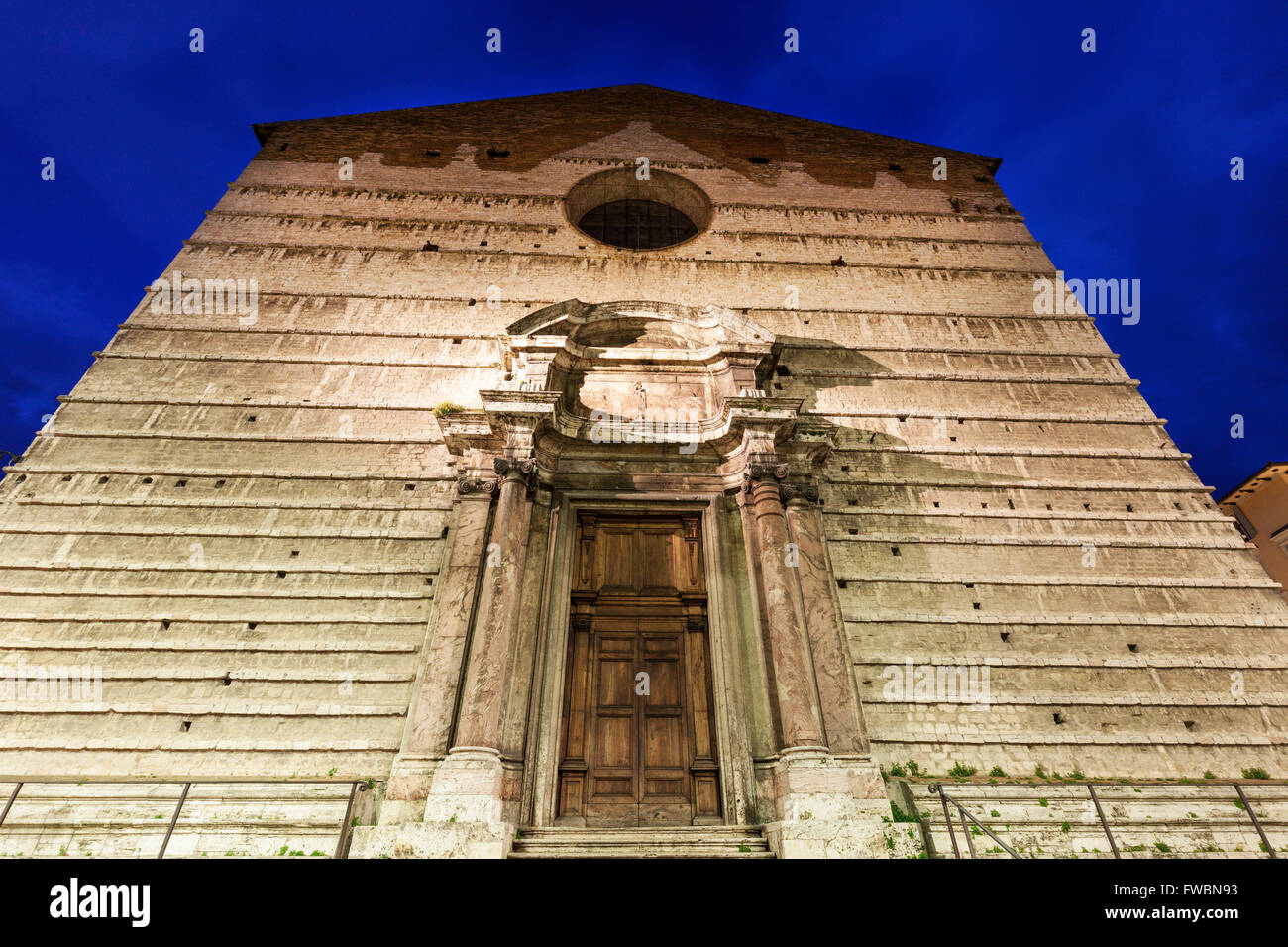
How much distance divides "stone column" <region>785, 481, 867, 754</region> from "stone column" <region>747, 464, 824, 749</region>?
0.12 meters

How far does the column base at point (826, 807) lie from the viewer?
5172mm

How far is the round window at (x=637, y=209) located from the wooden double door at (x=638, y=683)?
21.7 ft

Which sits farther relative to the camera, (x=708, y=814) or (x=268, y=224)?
(x=268, y=224)

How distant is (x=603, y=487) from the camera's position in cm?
802

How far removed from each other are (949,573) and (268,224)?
12.0m

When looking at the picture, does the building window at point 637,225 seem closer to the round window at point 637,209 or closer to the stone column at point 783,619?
the round window at point 637,209

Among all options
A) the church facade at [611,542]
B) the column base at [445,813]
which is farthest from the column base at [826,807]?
the column base at [445,813]

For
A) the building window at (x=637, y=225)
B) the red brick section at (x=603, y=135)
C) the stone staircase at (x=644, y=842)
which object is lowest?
the stone staircase at (x=644, y=842)

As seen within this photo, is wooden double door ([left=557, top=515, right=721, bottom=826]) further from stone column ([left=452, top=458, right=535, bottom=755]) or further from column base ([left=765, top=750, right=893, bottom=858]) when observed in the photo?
column base ([left=765, top=750, right=893, bottom=858])

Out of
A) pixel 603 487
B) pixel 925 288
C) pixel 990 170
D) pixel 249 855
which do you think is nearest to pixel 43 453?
pixel 249 855

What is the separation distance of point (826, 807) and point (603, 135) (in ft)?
41.7

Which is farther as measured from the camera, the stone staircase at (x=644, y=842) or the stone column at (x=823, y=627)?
the stone column at (x=823, y=627)
